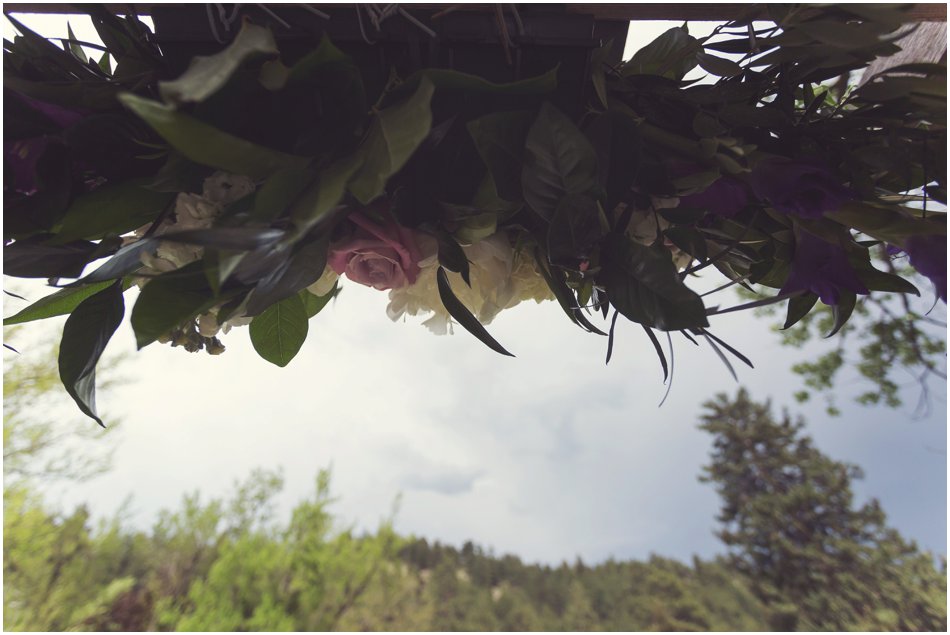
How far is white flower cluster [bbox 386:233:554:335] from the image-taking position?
0.36 meters

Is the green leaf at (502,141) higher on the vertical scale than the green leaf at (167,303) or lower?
higher

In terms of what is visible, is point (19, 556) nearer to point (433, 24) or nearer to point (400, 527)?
point (400, 527)

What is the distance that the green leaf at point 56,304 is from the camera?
0.35 metres

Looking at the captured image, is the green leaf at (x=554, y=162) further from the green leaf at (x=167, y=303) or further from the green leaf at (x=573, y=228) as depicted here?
the green leaf at (x=167, y=303)

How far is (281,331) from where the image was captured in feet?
1.34

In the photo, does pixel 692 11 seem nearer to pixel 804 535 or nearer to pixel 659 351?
pixel 659 351

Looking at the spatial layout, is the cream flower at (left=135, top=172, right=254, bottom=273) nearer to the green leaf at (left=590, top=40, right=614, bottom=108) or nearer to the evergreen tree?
the green leaf at (left=590, top=40, right=614, bottom=108)

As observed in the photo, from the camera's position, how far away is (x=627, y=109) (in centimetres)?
35

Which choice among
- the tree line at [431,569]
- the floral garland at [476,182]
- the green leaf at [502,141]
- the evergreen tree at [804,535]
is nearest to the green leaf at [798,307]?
the floral garland at [476,182]

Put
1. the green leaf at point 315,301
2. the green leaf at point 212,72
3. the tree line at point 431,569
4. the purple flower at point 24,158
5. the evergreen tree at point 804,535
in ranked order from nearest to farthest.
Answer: the green leaf at point 212,72
the purple flower at point 24,158
the green leaf at point 315,301
the tree line at point 431,569
the evergreen tree at point 804,535

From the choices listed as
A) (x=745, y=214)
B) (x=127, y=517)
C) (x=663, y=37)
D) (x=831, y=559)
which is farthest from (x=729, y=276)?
(x=831, y=559)

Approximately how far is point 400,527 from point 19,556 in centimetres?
215

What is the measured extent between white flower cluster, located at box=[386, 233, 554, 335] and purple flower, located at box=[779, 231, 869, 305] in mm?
157

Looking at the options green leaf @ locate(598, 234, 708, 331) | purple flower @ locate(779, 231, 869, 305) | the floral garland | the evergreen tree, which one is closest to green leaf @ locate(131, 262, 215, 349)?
the floral garland
